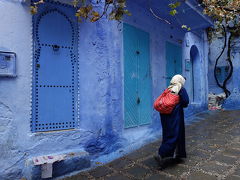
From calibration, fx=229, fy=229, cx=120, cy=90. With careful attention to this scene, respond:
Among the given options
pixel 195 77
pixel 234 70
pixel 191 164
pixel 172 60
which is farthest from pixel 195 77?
pixel 191 164

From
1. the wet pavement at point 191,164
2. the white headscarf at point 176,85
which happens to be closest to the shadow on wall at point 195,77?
the wet pavement at point 191,164

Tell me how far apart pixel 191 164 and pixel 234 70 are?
9.46 m

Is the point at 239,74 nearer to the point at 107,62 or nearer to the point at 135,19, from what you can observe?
the point at 135,19

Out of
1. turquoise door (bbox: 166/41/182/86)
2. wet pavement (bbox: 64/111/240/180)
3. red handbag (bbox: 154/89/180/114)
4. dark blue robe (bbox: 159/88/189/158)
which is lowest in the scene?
wet pavement (bbox: 64/111/240/180)

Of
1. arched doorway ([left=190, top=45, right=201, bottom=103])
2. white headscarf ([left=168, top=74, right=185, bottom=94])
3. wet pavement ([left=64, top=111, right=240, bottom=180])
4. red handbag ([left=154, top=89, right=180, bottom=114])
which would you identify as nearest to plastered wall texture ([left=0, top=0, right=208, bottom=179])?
wet pavement ([left=64, top=111, right=240, bottom=180])

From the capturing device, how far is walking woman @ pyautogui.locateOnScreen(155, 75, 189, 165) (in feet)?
12.8

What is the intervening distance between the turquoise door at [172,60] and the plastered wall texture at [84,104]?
930 mm

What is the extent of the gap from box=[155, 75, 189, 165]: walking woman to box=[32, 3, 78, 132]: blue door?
5.33ft

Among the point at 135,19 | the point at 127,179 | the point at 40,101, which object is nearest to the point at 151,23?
the point at 135,19

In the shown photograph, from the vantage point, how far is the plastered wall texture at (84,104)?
3.47 m

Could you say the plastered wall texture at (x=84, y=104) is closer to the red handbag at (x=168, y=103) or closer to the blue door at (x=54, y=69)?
the blue door at (x=54, y=69)

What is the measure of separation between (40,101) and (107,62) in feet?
4.94

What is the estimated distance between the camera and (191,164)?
3982 millimetres

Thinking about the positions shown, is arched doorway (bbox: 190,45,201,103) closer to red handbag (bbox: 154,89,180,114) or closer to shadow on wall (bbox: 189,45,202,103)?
shadow on wall (bbox: 189,45,202,103)
